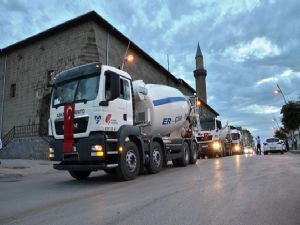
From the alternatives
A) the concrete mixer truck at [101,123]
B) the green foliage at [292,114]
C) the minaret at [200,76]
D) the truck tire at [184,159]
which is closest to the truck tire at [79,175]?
the concrete mixer truck at [101,123]

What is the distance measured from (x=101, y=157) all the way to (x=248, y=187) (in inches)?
147

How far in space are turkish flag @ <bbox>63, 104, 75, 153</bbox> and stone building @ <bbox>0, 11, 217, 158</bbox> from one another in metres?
15.2

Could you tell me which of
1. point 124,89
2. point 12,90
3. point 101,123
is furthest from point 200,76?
point 101,123

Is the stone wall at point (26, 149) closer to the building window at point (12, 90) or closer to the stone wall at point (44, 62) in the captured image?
the stone wall at point (44, 62)

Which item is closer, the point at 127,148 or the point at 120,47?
the point at 127,148

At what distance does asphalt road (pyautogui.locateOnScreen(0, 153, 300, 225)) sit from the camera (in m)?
5.03

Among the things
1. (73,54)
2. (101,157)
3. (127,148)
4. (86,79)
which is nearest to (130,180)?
(127,148)

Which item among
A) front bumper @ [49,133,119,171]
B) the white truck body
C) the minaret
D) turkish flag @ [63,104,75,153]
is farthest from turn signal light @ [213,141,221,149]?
the minaret

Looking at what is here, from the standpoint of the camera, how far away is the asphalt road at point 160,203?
503 centimetres

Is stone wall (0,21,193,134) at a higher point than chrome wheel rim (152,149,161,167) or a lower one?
higher

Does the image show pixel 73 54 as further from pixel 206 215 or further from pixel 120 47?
pixel 206 215

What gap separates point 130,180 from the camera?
9.83m

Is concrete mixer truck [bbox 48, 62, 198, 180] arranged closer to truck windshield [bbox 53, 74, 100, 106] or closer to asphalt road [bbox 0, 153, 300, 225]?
truck windshield [bbox 53, 74, 100, 106]

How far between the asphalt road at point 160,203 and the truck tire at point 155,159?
88.4 inches
